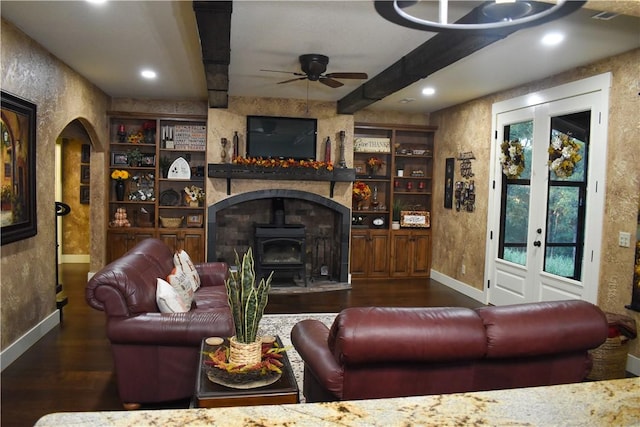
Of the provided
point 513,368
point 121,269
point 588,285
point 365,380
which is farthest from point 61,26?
point 588,285

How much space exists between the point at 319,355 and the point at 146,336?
4.18ft

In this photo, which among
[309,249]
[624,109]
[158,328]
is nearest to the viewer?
[158,328]

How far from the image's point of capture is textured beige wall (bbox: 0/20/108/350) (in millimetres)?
3787

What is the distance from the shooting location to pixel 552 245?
16.2 feet

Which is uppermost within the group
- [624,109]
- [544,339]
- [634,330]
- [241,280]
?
[624,109]

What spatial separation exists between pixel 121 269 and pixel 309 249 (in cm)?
450

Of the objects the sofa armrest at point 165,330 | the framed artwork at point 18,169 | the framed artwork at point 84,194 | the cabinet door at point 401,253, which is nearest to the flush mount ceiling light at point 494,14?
the sofa armrest at point 165,330

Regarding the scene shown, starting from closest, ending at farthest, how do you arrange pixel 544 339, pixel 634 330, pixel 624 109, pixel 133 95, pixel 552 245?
pixel 544 339 < pixel 634 330 < pixel 624 109 < pixel 552 245 < pixel 133 95

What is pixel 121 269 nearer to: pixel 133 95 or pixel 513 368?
pixel 513 368

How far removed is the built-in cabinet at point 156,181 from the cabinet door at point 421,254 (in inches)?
130

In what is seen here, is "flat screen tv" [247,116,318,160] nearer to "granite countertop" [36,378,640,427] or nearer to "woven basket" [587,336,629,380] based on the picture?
"woven basket" [587,336,629,380]

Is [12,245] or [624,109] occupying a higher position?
[624,109]

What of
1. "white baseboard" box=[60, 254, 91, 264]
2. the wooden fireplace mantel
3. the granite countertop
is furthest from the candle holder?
the granite countertop

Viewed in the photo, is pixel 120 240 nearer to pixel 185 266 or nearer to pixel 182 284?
pixel 185 266
